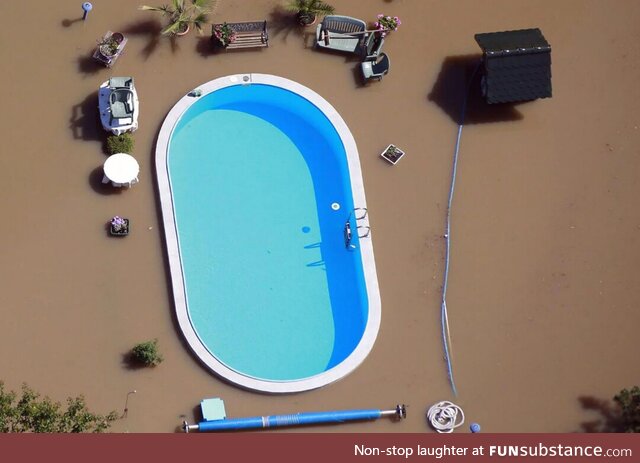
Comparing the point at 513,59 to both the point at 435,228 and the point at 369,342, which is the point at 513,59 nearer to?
the point at 435,228

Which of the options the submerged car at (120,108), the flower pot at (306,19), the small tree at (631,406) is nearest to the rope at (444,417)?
the small tree at (631,406)

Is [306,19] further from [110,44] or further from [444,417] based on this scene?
[444,417]

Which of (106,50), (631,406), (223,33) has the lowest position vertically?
Result: (631,406)

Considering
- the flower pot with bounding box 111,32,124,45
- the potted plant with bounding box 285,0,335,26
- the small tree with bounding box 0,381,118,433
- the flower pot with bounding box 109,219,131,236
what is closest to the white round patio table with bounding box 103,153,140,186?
the flower pot with bounding box 109,219,131,236

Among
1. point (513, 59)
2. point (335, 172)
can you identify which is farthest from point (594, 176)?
point (335, 172)

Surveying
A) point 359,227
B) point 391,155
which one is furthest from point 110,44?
point 359,227

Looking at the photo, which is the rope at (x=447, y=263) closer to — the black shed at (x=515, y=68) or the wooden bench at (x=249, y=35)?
the black shed at (x=515, y=68)
